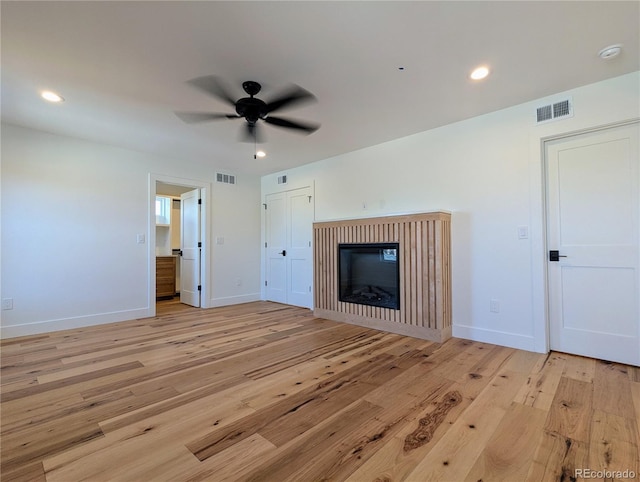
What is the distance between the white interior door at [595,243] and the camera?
256 cm

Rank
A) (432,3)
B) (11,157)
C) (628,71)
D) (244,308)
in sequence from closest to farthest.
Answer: (432,3) < (628,71) < (11,157) < (244,308)

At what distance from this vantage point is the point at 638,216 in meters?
2.53

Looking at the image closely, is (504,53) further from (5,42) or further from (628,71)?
(5,42)

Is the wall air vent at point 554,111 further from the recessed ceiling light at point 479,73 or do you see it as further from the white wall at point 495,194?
the recessed ceiling light at point 479,73

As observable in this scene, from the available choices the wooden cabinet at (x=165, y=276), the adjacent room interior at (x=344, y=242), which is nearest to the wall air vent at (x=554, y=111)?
the adjacent room interior at (x=344, y=242)

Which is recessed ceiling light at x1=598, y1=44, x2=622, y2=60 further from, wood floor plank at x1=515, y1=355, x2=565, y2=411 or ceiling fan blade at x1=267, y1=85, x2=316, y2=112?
wood floor plank at x1=515, y1=355, x2=565, y2=411

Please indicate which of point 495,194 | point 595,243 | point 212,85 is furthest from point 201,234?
point 595,243

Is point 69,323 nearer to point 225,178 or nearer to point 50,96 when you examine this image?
point 50,96

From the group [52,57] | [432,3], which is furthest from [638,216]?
[52,57]

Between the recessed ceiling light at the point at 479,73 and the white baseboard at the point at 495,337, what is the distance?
2.48 metres

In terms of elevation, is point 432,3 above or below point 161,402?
above

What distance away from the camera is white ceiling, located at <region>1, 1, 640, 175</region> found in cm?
184

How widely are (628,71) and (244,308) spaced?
17.6 ft

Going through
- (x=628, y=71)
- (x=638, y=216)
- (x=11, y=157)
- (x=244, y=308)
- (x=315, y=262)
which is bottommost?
(x=244, y=308)
